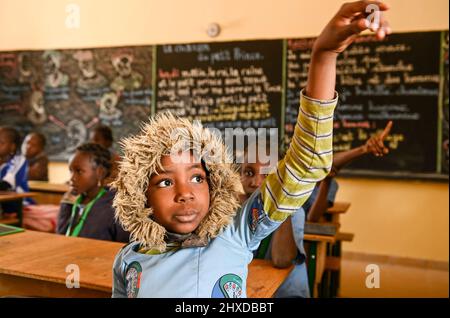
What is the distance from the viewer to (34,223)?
2.10 meters

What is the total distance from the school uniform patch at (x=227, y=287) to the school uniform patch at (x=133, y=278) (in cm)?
12

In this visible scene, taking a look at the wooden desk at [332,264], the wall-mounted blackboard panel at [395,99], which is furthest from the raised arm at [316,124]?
the wall-mounted blackboard panel at [395,99]

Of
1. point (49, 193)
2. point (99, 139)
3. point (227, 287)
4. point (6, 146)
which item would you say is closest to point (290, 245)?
point (227, 287)

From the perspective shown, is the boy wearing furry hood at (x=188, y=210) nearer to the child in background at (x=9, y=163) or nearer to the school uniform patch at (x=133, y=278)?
the school uniform patch at (x=133, y=278)

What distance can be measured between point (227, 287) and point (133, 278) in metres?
0.15

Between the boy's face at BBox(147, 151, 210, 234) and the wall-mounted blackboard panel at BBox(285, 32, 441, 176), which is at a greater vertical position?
the wall-mounted blackboard panel at BBox(285, 32, 441, 176)

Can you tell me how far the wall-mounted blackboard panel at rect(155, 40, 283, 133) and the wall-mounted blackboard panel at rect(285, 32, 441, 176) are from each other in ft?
0.90

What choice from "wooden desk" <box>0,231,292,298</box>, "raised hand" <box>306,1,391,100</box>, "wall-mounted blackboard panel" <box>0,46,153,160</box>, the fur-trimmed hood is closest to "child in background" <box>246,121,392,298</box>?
"wooden desk" <box>0,231,292,298</box>

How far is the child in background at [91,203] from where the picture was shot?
156 cm

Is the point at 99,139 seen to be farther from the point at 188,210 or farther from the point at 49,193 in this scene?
the point at 188,210

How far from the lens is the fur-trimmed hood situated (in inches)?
27.6

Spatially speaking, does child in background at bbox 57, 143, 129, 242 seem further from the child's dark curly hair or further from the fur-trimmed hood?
the fur-trimmed hood
